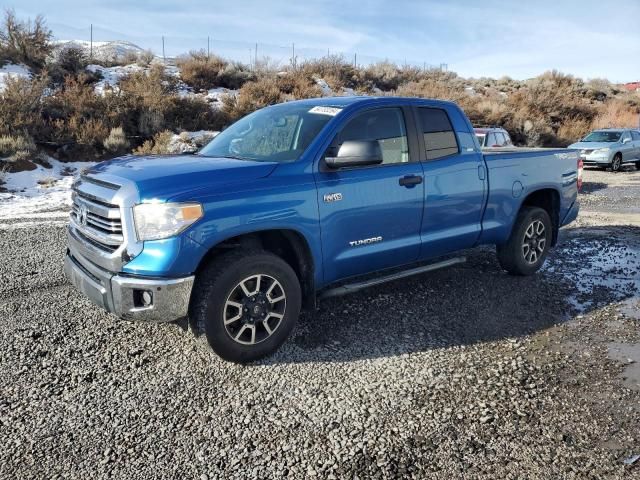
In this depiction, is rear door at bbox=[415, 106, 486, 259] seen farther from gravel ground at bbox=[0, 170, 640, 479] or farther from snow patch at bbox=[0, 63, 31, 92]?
snow patch at bbox=[0, 63, 31, 92]

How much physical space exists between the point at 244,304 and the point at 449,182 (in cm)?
232

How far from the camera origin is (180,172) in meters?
3.65

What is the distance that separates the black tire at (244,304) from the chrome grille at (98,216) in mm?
643

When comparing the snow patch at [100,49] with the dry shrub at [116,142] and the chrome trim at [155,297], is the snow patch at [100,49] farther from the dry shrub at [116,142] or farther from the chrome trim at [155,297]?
the chrome trim at [155,297]

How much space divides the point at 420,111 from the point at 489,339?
2.17 metres

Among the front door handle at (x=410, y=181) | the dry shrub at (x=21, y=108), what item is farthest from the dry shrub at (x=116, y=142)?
the front door handle at (x=410, y=181)

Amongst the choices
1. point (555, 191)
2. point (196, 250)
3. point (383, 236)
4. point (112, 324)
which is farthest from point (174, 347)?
point (555, 191)

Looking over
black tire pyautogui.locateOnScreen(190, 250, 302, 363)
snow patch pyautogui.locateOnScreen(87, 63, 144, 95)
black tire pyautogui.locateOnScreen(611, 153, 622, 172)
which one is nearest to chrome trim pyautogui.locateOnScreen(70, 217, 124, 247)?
black tire pyautogui.locateOnScreen(190, 250, 302, 363)

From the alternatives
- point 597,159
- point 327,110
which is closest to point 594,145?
point 597,159

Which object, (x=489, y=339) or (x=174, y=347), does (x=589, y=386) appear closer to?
(x=489, y=339)

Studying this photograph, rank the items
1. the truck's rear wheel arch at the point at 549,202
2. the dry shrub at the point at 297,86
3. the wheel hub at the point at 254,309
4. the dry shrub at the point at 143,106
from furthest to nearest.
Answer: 1. the dry shrub at the point at 297,86
2. the dry shrub at the point at 143,106
3. the truck's rear wheel arch at the point at 549,202
4. the wheel hub at the point at 254,309

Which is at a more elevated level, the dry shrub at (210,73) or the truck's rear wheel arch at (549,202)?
the dry shrub at (210,73)

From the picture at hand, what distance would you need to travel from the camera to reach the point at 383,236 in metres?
4.42

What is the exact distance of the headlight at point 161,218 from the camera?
3.37 m
